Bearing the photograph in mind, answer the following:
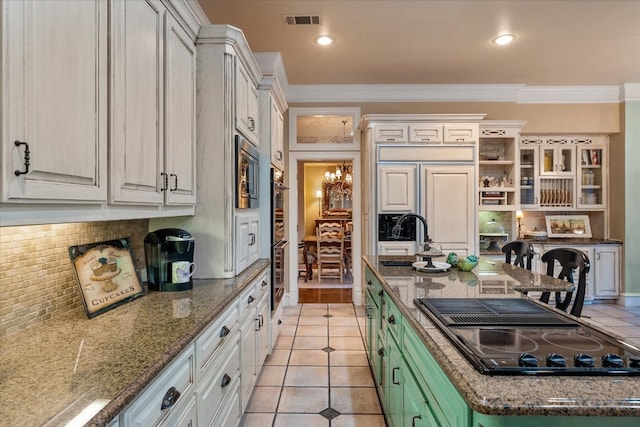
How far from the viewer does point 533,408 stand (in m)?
0.79

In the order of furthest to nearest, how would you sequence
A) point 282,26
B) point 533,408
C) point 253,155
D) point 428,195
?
point 428,195 → point 282,26 → point 253,155 → point 533,408

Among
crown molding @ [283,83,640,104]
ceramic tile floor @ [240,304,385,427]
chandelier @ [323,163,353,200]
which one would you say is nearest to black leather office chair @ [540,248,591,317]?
ceramic tile floor @ [240,304,385,427]

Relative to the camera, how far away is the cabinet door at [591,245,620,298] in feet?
16.1

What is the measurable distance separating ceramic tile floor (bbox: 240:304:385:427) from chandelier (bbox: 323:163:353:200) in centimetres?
587

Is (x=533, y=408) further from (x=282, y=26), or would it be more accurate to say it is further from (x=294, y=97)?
(x=294, y=97)

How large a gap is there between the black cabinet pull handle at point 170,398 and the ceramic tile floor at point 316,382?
127cm

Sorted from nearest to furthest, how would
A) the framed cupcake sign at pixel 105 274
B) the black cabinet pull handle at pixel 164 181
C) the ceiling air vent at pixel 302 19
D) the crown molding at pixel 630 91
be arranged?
the framed cupcake sign at pixel 105 274
the black cabinet pull handle at pixel 164 181
the ceiling air vent at pixel 302 19
the crown molding at pixel 630 91

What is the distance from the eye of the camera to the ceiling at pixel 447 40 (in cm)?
300

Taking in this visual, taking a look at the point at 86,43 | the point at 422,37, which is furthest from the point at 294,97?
the point at 86,43

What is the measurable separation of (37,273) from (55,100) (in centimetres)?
72

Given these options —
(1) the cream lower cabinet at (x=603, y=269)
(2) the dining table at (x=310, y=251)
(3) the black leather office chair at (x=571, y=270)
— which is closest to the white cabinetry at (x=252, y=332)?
(3) the black leather office chair at (x=571, y=270)

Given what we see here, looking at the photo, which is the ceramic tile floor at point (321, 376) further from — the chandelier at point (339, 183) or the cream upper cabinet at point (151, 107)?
the chandelier at point (339, 183)

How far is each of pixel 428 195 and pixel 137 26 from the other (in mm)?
3641

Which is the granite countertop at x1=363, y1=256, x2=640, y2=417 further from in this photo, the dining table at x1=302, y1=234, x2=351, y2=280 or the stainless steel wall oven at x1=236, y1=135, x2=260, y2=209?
the dining table at x1=302, y1=234, x2=351, y2=280
